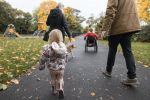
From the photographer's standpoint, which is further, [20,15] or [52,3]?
[20,15]

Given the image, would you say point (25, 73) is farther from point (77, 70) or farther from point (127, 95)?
point (127, 95)

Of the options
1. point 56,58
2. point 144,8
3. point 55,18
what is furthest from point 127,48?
point 144,8

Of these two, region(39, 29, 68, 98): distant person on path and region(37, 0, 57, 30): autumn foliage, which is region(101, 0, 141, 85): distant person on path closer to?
region(39, 29, 68, 98): distant person on path

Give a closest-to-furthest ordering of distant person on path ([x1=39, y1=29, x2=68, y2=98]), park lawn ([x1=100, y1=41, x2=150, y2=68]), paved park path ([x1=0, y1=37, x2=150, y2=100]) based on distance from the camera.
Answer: distant person on path ([x1=39, y1=29, x2=68, y2=98]) → paved park path ([x1=0, y1=37, x2=150, y2=100]) → park lawn ([x1=100, y1=41, x2=150, y2=68])

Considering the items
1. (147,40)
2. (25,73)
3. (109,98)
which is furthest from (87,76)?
(147,40)

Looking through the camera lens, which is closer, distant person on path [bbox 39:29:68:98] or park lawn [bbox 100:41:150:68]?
distant person on path [bbox 39:29:68:98]

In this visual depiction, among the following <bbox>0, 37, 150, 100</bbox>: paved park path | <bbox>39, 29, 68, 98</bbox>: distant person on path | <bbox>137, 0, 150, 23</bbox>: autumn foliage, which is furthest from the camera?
<bbox>137, 0, 150, 23</bbox>: autumn foliage

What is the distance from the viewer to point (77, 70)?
8.37 meters

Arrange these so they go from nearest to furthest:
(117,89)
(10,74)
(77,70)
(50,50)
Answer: (50,50)
(117,89)
(10,74)
(77,70)

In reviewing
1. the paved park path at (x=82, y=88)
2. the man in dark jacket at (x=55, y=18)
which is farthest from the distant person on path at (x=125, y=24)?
the man in dark jacket at (x=55, y=18)

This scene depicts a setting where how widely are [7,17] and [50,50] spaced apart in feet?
231

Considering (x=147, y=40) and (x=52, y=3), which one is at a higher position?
(x=52, y=3)

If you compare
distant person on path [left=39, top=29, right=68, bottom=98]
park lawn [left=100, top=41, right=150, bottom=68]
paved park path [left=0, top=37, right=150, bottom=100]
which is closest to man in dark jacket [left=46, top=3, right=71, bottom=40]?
paved park path [left=0, top=37, right=150, bottom=100]

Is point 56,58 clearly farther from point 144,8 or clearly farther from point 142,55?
point 144,8
